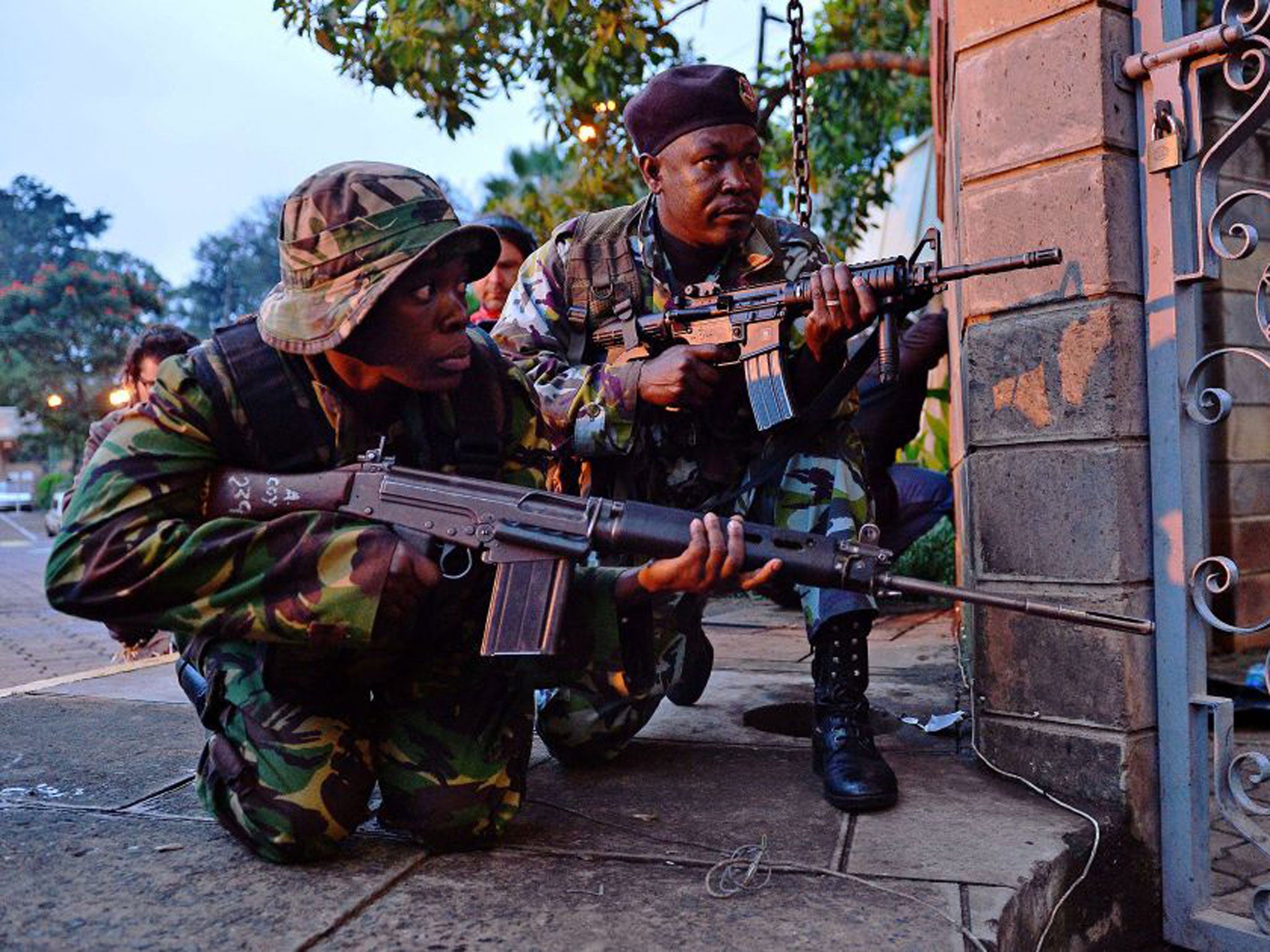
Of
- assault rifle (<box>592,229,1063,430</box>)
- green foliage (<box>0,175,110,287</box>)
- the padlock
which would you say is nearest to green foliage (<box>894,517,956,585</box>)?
assault rifle (<box>592,229,1063,430</box>)

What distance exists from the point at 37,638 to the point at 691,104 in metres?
5.70

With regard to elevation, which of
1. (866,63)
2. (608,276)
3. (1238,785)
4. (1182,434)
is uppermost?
(866,63)

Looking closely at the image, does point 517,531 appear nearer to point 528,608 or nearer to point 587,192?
point 528,608

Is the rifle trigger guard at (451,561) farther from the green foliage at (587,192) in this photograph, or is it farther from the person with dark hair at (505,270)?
the green foliage at (587,192)

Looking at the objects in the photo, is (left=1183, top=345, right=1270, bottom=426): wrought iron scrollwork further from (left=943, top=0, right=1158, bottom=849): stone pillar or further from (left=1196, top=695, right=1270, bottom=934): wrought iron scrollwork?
(left=1196, top=695, right=1270, bottom=934): wrought iron scrollwork

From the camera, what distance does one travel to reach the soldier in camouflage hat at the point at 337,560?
205cm

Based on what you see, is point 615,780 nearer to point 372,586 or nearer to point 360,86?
point 372,586

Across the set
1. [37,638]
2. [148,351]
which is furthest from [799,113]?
[37,638]

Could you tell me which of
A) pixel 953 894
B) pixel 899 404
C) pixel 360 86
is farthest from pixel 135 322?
pixel 953 894

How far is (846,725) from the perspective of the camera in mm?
2525

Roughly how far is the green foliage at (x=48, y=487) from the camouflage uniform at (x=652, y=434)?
30673 mm

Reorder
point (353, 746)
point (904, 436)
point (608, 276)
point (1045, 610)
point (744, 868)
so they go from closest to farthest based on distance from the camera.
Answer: point (1045, 610)
point (744, 868)
point (353, 746)
point (608, 276)
point (904, 436)

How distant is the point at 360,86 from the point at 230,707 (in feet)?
16.2

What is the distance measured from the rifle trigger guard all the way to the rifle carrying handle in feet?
0.21
